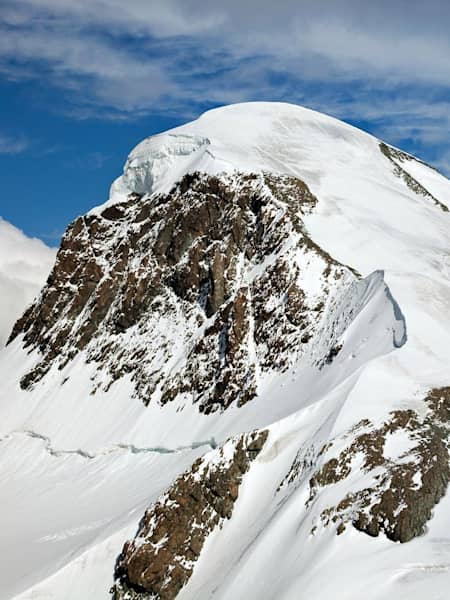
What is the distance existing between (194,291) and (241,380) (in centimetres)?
1143

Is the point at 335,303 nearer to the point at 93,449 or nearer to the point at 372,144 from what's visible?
the point at 93,449

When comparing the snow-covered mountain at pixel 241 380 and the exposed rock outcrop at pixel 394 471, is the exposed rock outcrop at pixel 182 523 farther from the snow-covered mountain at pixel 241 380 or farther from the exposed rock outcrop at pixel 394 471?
the exposed rock outcrop at pixel 394 471

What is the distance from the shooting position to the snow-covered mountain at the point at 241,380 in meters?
20.1

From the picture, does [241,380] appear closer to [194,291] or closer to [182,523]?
[194,291]

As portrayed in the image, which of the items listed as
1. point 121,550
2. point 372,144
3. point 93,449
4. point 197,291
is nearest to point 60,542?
point 121,550

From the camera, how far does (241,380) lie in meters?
36.8

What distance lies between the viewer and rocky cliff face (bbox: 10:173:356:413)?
37.0m

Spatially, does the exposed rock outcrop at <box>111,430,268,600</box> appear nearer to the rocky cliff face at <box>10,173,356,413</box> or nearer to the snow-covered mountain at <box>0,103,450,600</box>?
the snow-covered mountain at <box>0,103,450,600</box>

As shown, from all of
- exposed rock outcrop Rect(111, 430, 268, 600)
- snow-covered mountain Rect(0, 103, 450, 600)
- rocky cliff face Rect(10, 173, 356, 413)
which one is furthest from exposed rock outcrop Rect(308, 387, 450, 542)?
rocky cliff face Rect(10, 173, 356, 413)

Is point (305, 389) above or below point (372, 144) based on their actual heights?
below

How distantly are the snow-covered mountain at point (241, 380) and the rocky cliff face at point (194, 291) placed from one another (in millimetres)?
161

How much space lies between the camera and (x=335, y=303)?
34688 mm

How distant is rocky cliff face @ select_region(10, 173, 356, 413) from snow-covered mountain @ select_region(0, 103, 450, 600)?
0.53 feet

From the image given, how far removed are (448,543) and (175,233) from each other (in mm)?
36420
